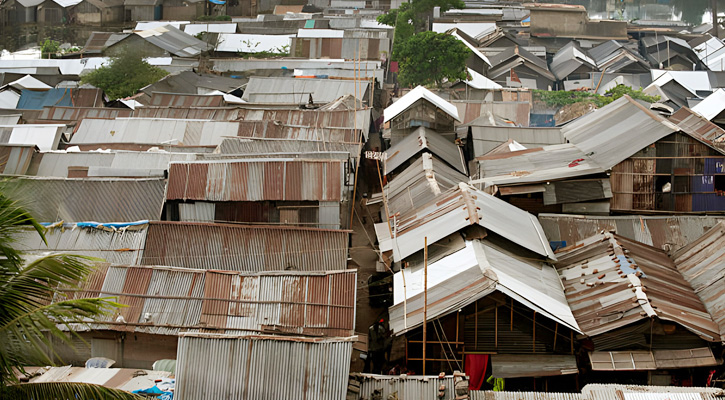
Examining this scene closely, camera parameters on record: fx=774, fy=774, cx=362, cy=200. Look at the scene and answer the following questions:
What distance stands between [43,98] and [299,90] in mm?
13706

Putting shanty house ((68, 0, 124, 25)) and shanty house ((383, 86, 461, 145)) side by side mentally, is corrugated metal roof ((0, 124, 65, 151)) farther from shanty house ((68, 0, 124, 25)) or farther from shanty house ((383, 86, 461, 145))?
shanty house ((68, 0, 124, 25))

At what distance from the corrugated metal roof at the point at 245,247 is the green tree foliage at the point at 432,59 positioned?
27451 millimetres

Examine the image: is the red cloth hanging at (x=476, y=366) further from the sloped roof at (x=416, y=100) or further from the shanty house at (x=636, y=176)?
the sloped roof at (x=416, y=100)

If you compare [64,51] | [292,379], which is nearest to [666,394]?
[292,379]

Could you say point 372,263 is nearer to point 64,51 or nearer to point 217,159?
point 217,159

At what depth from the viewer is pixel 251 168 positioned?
2091 centimetres

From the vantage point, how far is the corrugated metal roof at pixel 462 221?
57.6 ft

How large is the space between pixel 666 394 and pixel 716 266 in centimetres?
648

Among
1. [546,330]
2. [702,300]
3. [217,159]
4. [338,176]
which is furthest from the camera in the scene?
[217,159]

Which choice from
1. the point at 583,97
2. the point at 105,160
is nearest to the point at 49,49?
the point at 105,160

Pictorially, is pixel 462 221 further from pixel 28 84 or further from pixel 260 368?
pixel 28 84

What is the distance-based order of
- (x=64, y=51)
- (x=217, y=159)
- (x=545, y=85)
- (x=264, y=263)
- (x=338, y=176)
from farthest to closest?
(x=64, y=51) < (x=545, y=85) < (x=217, y=159) < (x=338, y=176) < (x=264, y=263)

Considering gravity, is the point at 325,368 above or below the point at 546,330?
below

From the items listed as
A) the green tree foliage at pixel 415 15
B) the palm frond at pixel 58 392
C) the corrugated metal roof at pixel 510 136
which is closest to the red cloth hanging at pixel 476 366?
the palm frond at pixel 58 392
